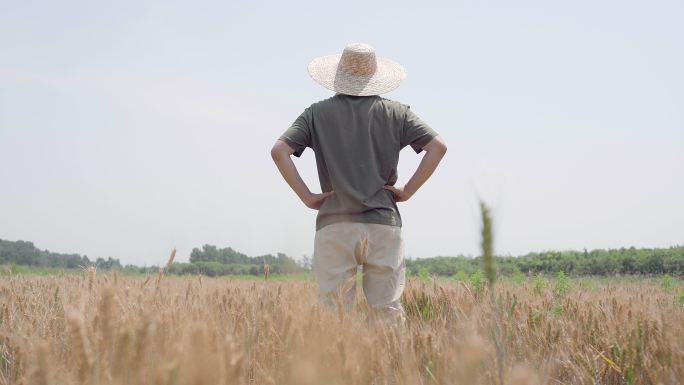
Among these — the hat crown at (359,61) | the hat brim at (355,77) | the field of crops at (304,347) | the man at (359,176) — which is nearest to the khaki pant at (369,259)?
the man at (359,176)

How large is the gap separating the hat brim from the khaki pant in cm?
89

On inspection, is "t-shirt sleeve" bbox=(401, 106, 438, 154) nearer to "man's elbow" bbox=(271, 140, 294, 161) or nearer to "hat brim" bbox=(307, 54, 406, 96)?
"hat brim" bbox=(307, 54, 406, 96)

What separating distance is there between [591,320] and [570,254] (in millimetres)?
19834

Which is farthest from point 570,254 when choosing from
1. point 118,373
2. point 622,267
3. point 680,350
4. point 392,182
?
point 118,373

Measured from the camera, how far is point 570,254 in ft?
70.2

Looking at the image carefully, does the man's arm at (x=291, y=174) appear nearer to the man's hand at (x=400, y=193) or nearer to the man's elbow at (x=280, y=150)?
the man's elbow at (x=280, y=150)

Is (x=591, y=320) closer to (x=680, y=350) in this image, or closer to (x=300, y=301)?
(x=680, y=350)

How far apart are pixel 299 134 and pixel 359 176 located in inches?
18.9

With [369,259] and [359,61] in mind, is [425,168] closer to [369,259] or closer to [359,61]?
[369,259]

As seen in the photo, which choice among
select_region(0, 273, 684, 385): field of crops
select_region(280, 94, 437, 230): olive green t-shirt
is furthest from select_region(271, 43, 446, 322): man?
select_region(0, 273, 684, 385): field of crops

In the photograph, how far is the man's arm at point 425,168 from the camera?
3686mm

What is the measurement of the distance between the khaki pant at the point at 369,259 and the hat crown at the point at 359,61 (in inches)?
42.0

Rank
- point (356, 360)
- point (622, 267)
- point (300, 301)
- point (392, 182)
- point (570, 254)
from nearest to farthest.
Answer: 1. point (356, 360)
2. point (300, 301)
3. point (392, 182)
4. point (622, 267)
5. point (570, 254)

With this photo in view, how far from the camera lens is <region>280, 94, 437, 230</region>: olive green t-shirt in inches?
139
